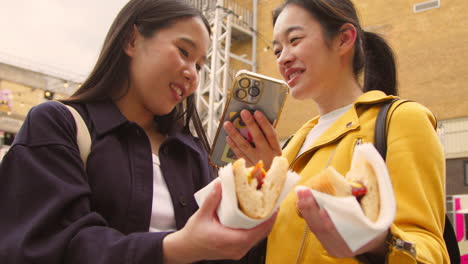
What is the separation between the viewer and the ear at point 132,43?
4.65 feet

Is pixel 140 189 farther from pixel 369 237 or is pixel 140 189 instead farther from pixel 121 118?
pixel 369 237

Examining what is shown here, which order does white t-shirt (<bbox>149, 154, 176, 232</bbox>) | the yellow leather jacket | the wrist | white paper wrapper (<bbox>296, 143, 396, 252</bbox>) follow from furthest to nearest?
white t-shirt (<bbox>149, 154, 176, 232</bbox>), the yellow leather jacket, the wrist, white paper wrapper (<bbox>296, 143, 396, 252</bbox>)

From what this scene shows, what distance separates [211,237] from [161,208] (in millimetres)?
394

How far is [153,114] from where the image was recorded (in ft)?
4.82

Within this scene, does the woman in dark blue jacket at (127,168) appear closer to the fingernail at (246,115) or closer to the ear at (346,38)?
the fingernail at (246,115)

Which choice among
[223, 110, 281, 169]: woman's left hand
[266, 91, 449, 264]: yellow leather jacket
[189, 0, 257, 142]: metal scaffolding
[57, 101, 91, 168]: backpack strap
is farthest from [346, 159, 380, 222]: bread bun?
[189, 0, 257, 142]: metal scaffolding

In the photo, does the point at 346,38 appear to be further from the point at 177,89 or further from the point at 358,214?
the point at 358,214

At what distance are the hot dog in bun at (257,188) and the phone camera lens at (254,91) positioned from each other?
0.68 meters

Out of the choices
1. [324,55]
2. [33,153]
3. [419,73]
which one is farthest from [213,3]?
[33,153]

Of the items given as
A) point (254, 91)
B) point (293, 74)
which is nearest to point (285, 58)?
point (293, 74)

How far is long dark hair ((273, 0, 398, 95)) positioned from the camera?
67.7 inches

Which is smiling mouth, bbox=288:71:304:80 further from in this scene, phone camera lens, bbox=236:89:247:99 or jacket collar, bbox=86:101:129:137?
jacket collar, bbox=86:101:129:137

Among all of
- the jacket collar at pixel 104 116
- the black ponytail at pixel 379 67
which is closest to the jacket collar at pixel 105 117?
the jacket collar at pixel 104 116

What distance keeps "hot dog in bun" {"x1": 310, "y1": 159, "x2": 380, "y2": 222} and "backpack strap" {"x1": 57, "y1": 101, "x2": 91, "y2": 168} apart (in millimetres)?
664
